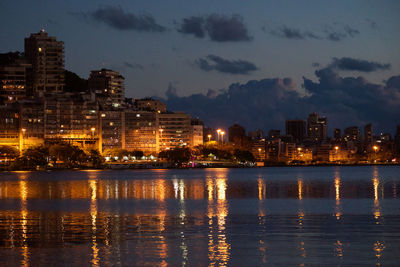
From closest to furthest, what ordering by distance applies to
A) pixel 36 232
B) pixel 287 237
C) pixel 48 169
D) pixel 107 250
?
1. pixel 107 250
2. pixel 287 237
3. pixel 36 232
4. pixel 48 169

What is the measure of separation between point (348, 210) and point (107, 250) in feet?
71.9

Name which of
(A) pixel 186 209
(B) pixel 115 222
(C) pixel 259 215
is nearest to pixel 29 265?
(B) pixel 115 222

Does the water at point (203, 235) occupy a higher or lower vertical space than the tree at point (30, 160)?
lower

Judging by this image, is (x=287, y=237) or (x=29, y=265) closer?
(x=29, y=265)

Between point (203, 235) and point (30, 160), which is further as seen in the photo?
point (30, 160)

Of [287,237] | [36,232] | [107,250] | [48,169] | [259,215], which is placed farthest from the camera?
[48,169]

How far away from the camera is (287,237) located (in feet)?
94.8

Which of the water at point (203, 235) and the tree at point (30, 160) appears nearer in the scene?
the water at point (203, 235)

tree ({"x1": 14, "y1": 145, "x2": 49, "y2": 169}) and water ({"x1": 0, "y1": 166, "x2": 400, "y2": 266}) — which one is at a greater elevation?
tree ({"x1": 14, "y1": 145, "x2": 49, "y2": 169})

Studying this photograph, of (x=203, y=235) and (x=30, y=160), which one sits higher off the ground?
(x=30, y=160)

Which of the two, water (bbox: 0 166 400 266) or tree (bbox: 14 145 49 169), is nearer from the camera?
water (bbox: 0 166 400 266)

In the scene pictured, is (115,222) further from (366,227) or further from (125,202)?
(125,202)

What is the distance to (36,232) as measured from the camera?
31.7 m

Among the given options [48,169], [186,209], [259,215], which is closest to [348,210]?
[259,215]
